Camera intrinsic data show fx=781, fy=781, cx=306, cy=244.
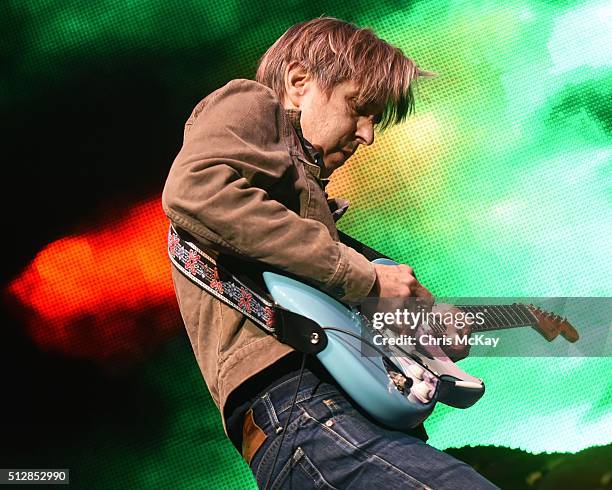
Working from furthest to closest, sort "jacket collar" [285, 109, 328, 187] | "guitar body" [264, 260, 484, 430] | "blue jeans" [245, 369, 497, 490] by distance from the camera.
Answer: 1. "jacket collar" [285, 109, 328, 187]
2. "guitar body" [264, 260, 484, 430]
3. "blue jeans" [245, 369, 497, 490]

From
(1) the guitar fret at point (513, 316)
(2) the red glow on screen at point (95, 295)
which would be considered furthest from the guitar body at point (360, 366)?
(2) the red glow on screen at point (95, 295)

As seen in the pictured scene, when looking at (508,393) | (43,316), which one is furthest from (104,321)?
(508,393)

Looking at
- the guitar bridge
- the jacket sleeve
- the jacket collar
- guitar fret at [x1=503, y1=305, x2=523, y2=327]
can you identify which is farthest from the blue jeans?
guitar fret at [x1=503, y1=305, x2=523, y2=327]

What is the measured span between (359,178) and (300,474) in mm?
1824

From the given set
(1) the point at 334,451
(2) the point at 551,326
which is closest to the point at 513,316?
(2) the point at 551,326

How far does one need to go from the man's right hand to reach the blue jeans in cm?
22

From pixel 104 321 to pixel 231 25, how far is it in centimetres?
124

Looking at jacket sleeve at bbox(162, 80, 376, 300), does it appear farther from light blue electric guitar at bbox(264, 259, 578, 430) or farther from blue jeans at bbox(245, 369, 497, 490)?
blue jeans at bbox(245, 369, 497, 490)

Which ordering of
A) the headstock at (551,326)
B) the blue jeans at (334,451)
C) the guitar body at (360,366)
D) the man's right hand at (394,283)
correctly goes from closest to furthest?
the blue jeans at (334,451) → the guitar body at (360,366) → the man's right hand at (394,283) → the headstock at (551,326)

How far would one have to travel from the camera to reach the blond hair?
182 cm

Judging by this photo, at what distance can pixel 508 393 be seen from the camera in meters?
2.91

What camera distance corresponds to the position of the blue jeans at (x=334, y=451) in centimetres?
132

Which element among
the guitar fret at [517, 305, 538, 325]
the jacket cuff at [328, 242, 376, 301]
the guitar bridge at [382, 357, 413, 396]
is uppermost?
the jacket cuff at [328, 242, 376, 301]

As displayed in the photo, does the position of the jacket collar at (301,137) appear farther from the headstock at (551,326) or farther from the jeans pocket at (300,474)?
the headstock at (551,326)
